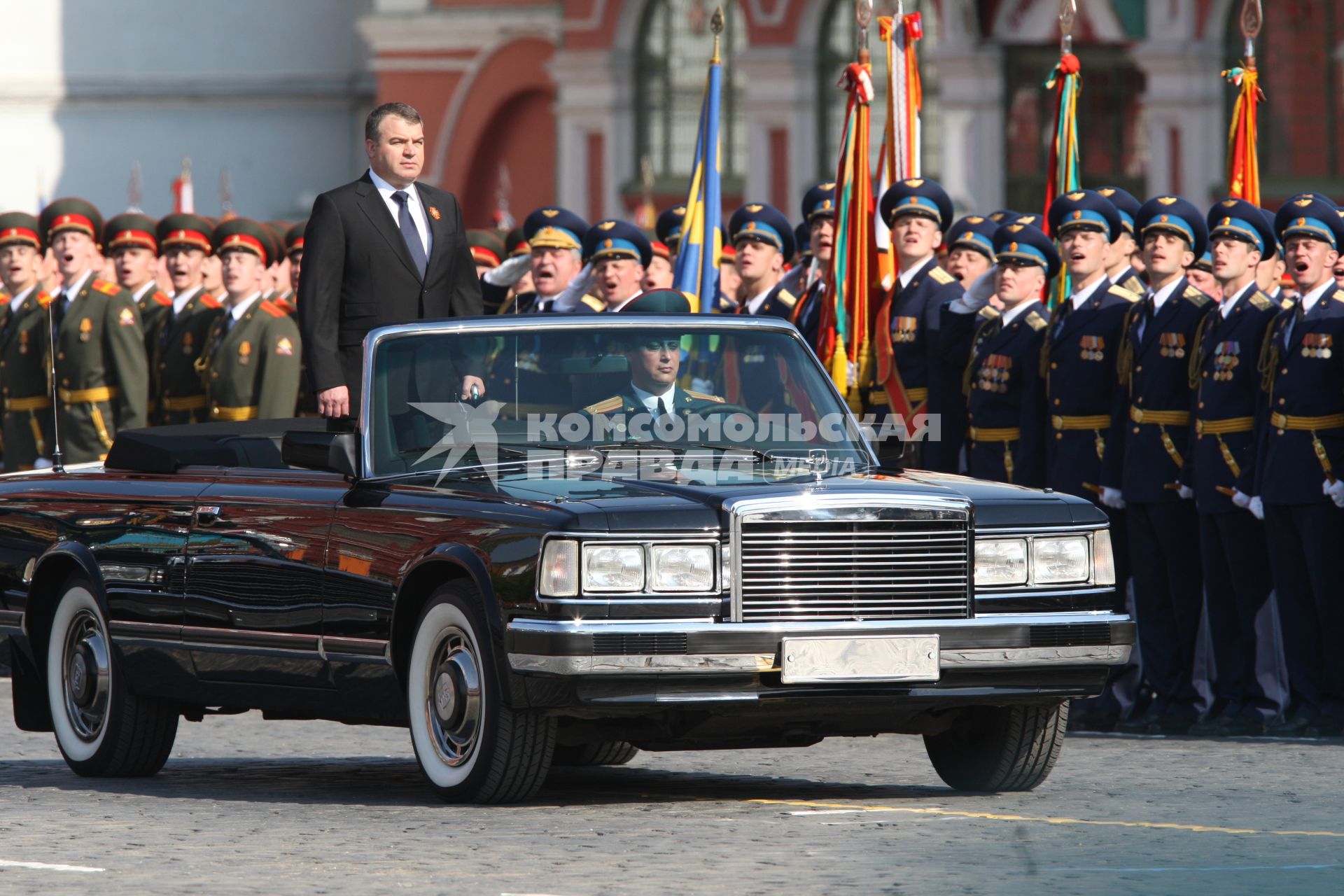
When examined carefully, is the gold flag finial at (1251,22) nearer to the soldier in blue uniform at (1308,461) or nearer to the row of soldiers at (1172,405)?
the row of soldiers at (1172,405)

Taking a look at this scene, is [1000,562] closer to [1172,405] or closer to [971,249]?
[1172,405]

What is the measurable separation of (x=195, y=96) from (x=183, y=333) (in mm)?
24791

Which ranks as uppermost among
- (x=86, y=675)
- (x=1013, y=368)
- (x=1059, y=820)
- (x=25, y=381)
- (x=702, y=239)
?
(x=702, y=239)

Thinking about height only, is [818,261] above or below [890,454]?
above

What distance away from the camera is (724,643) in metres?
8.17

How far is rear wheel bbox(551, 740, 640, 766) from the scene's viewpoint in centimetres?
1023

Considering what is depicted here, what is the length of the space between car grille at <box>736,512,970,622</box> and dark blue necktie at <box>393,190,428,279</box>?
2.75 m

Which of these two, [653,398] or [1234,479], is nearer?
[653,398]

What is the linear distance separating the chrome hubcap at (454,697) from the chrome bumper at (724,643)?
327 millimetres

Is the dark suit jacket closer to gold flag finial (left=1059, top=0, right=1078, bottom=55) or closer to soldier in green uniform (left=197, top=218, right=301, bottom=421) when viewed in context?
soldier in green uniform (left=197, top=218, right=301, bottom=421)

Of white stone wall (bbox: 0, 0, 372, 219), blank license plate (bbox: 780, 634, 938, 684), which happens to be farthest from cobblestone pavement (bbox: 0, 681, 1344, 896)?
white stone wall (bbox: 0, 0, 372, 219)

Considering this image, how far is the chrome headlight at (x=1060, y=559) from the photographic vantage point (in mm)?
8609

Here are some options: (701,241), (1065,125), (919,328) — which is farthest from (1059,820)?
(701,241)

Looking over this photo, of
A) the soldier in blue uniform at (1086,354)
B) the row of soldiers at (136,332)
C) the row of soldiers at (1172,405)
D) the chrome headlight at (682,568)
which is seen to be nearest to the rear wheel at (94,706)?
the chrome headlight at (682,568)
